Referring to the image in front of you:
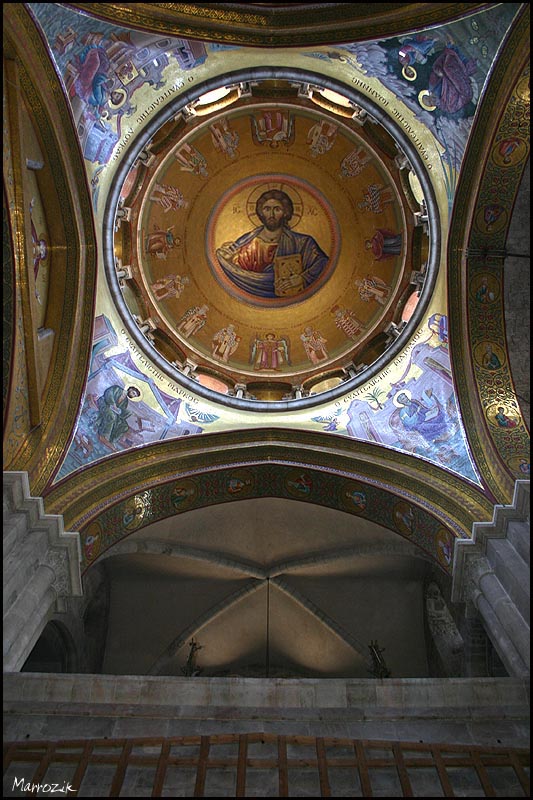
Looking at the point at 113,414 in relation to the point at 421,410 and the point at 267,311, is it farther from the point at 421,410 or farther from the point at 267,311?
the point at 421,410

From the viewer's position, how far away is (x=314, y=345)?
13.8 meters

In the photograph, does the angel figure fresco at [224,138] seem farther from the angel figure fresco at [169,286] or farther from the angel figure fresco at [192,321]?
the angel figure fresco at [192,321]

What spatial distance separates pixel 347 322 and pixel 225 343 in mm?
2558

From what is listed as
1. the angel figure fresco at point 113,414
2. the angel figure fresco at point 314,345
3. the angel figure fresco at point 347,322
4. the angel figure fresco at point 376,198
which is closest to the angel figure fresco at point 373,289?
the angel figure fresco at point 347,322

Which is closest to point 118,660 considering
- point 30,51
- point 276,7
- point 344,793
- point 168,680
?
point 168,680

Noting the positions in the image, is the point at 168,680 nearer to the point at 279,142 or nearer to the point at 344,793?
the point at 344,793

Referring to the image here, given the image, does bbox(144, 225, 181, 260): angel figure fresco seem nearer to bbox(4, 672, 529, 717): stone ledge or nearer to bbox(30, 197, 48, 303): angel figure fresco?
bbox(30, 197, 48, 303): angel figure fresco

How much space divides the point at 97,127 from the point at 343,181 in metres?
5.01

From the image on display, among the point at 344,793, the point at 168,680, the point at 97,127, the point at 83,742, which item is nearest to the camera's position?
the point at 344,793

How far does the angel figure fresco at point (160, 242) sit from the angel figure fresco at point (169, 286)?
45 centimetres

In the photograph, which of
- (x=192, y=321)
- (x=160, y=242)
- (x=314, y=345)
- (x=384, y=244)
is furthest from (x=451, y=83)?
(x=192, y=321)

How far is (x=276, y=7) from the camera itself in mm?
9039

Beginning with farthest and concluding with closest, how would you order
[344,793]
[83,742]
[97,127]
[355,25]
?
[97,127] < [355,25] < [83,742] < [344,793]

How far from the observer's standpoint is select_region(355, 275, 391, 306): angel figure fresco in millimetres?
Result: 13102
